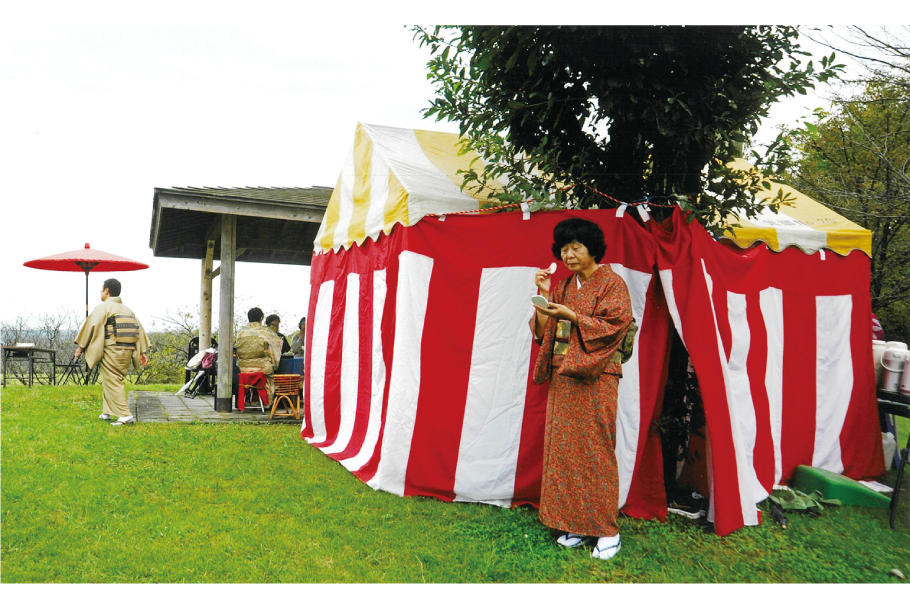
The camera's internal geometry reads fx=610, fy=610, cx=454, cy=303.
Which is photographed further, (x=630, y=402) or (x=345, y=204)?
(x=345, y=204)

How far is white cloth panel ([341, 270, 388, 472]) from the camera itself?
4.56m

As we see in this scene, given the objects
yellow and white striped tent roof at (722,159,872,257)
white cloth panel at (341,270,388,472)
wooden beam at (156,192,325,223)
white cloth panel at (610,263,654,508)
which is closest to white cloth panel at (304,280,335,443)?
white cloth panel at (341,270,388,472)

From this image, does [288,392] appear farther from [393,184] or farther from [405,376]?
[393,184]

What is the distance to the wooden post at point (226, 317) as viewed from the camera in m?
7.52

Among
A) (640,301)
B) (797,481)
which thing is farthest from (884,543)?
(640,301)

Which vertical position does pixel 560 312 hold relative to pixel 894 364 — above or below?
above

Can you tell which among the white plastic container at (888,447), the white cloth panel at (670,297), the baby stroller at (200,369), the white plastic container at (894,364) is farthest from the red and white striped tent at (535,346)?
the baby stroller at (200,369)

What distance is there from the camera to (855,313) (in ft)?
17.3

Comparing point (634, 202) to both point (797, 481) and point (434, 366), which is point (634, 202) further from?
point (797, 481)

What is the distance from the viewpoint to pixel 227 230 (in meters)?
7.66

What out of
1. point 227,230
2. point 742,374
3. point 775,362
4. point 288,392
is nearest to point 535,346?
point 742,374

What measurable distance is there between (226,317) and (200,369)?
1.86 meters

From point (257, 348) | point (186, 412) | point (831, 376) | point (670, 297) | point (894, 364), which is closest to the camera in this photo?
point (670, 297)
